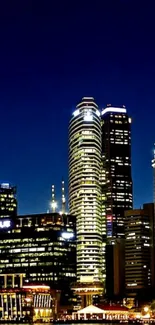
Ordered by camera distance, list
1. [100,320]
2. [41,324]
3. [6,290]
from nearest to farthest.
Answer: [41,324] < [100,320] < [6,290]

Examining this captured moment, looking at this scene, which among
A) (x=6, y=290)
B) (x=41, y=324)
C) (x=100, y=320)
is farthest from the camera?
(x=6, y=290)

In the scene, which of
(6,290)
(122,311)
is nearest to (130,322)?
(122,311)

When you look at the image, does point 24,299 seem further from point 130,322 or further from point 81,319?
point 130,322

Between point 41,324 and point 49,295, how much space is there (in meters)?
29.2

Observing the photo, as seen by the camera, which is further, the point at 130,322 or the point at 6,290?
the point at 6,290

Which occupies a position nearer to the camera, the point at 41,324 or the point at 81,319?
the point at 41,324

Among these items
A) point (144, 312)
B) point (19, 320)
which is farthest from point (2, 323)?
point (144, 312)

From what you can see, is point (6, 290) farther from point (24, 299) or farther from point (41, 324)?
point (41, 324)

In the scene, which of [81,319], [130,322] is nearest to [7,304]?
[81,319]

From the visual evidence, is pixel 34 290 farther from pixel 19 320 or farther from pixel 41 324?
pixel 41 324

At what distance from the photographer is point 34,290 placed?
191 m

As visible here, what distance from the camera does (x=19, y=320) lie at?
617 ft

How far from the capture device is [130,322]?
587ft

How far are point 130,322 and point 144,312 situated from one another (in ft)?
69.9
